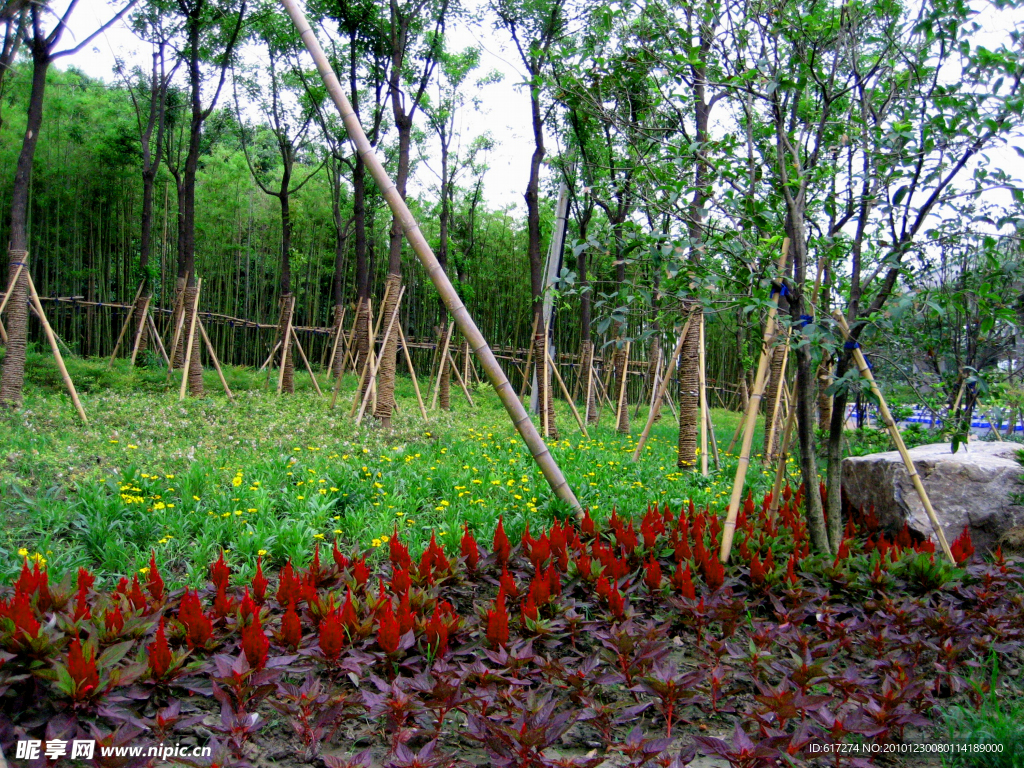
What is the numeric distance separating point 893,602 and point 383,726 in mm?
1941

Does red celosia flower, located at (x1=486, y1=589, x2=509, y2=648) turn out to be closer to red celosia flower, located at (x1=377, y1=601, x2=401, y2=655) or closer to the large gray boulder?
red celosia flower, located at (x1=377, y1=601, x2=401, y2=655)

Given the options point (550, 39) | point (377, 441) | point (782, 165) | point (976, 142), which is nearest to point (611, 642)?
point (782, 165)

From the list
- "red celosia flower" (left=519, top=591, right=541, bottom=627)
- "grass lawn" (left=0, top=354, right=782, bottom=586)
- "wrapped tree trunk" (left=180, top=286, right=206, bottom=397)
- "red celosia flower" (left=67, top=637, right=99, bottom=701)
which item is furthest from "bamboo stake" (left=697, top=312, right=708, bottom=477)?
"wrapped tree trunk" (left=180, top=286, right=206, bottom=397)

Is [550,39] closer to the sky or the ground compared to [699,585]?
closer to the sky

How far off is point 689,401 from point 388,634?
13.9 ft

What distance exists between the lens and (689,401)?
5.75 meters

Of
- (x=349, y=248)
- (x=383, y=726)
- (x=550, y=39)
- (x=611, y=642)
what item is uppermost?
(x=550, y=39)

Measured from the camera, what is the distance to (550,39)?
725 cm

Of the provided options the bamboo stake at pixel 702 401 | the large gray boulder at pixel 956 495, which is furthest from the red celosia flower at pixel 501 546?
the bamboo stake at pixel 702 401

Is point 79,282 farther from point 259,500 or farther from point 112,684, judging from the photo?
point 112,684

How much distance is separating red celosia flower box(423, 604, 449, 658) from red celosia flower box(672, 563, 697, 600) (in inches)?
35.5

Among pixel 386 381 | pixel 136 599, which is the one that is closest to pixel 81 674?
pixel 136 599

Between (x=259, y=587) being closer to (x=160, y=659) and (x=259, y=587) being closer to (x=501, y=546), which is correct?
(x=160, y=659)

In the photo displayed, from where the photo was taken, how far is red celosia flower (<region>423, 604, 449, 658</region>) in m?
2.03
